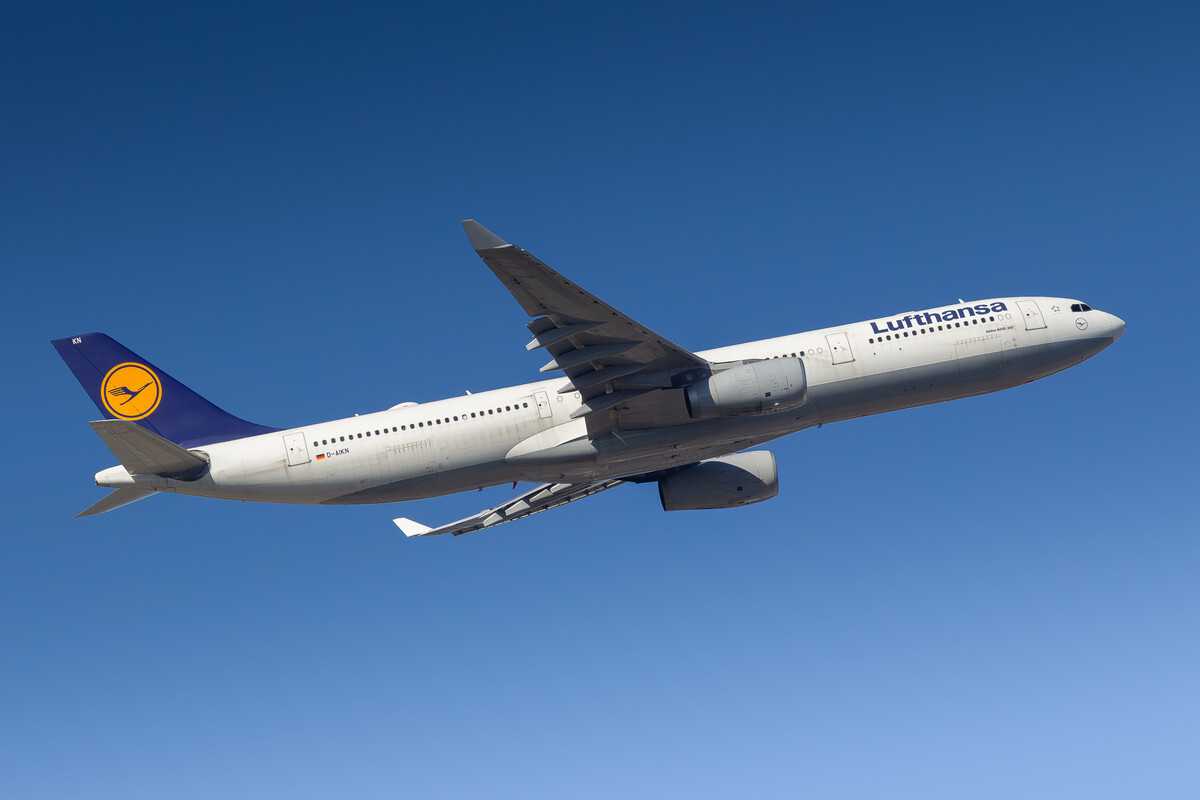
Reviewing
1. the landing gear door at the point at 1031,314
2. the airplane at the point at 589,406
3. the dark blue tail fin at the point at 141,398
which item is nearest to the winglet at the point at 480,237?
the airplane at the point at 589,406

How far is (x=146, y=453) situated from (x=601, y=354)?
582 inches

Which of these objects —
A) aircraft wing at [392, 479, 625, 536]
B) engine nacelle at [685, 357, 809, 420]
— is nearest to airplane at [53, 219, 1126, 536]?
engine nacelle at [685, 357, 809, 420]

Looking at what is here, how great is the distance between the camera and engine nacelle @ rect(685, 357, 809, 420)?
32.0 meters

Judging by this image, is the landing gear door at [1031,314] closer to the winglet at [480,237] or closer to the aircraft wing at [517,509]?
the aircraft wing at [517,509]

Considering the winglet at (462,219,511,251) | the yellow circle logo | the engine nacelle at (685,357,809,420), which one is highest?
the yellow circle logo

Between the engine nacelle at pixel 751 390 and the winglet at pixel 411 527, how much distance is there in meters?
14.6

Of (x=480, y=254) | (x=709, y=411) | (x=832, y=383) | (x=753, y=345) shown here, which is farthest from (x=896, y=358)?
(x=480, y=254)

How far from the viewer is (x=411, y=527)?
137ft

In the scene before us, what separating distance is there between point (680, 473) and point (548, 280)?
1333cm

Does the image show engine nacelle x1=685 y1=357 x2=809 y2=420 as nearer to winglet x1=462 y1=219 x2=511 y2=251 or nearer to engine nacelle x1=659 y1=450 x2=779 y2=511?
engine nacelle x1=659 y1=450 x2=779 y2=511

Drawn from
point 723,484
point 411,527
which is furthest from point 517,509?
point 723,484

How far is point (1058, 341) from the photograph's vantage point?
36.3 meters

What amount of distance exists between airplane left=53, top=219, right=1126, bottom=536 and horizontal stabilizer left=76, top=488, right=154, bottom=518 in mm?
71

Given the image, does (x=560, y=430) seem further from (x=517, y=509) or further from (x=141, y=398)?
(x=141, y=398)
